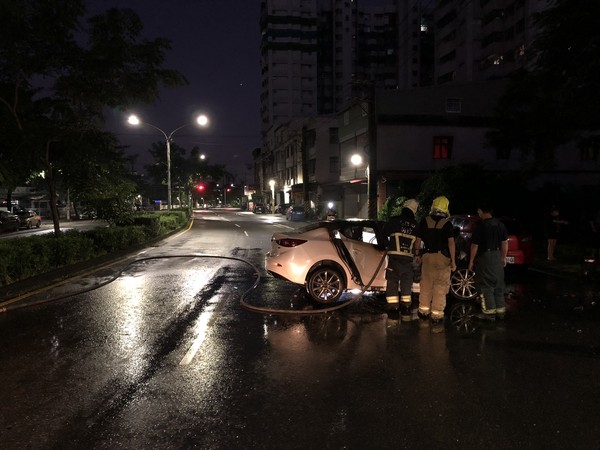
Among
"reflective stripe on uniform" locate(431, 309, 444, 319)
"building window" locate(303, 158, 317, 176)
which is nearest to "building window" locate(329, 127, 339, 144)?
"building window" locate(303, 158, 317, 176)

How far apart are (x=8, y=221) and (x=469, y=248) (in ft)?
96.8

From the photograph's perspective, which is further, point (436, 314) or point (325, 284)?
point (325, 284)

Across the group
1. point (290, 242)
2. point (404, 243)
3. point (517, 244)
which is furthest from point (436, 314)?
point (517, 244)

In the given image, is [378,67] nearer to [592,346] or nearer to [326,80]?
[326,80]

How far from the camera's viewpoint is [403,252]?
22.4 feet

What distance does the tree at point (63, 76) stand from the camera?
11.3m

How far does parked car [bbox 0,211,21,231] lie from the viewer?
28381 mm

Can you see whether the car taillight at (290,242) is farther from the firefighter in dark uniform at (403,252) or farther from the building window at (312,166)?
the building window at (312,166)

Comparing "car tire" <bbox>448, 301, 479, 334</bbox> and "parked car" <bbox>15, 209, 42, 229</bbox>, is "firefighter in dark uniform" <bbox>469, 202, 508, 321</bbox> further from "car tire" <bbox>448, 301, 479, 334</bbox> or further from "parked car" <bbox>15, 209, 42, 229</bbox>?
"parked car" <bbox>15, 209, 42, 229</bbox>

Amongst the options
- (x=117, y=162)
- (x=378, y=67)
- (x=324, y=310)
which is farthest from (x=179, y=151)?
(x=324, y=310)

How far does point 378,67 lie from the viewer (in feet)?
384

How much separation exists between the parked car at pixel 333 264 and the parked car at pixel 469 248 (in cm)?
145

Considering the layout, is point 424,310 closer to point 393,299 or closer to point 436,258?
point 393,299

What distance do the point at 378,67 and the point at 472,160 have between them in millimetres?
91907
